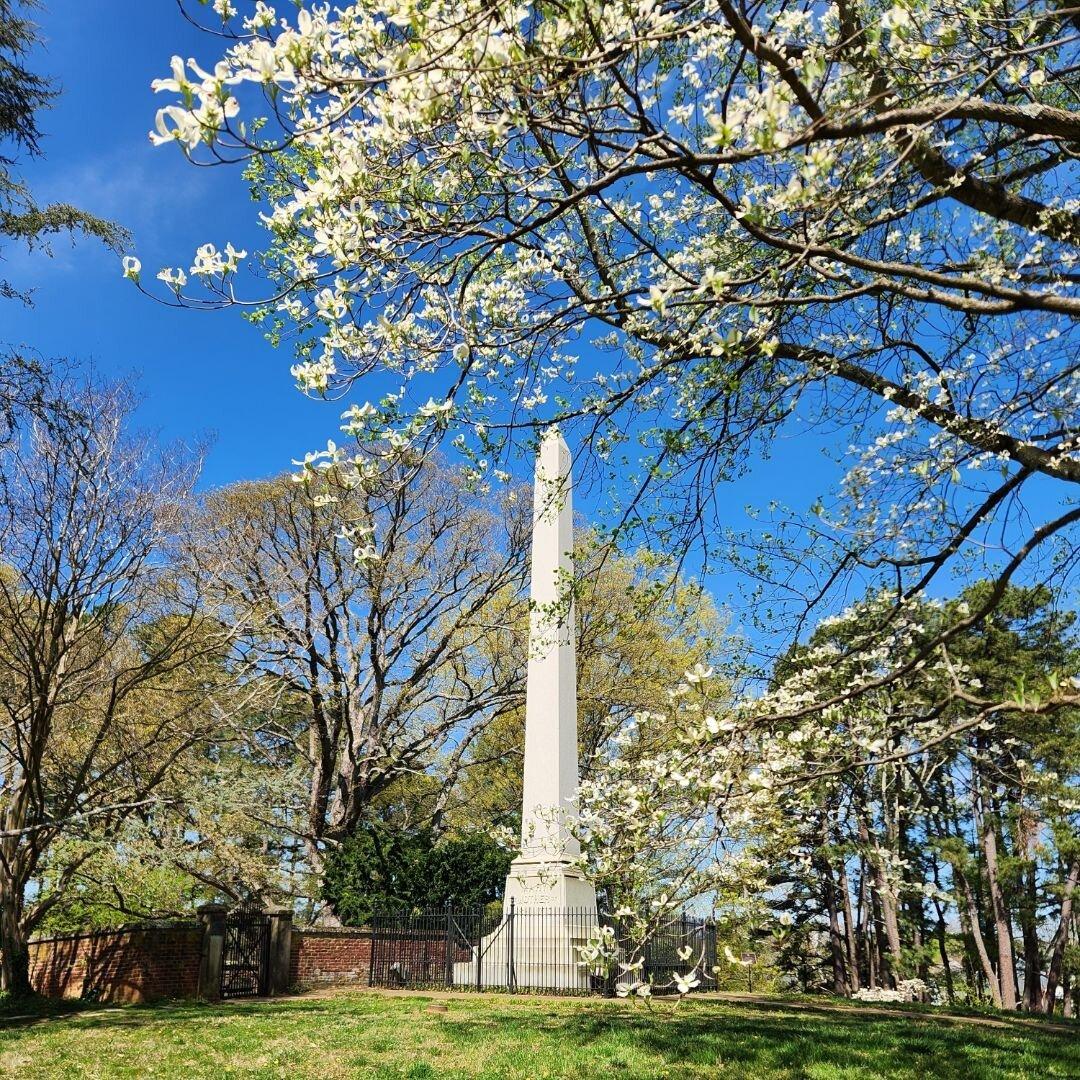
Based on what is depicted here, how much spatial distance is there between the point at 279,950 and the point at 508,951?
422cm

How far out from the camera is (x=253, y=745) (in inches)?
830

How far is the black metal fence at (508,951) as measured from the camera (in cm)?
1502

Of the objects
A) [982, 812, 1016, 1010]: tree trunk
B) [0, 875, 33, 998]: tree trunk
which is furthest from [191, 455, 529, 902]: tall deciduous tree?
[982, 812, 1016, 1010]: tree trunk

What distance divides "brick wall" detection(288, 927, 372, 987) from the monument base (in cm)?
274

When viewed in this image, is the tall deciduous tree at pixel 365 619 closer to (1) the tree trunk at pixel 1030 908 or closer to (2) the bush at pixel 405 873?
A: (2) the bush at pixel 405 873

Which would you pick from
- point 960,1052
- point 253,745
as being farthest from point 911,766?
point 253,745

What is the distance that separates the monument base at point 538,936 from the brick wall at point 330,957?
9.00 ft

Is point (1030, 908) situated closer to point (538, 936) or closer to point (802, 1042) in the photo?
point (538, 936)

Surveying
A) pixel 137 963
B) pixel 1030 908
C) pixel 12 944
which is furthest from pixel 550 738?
pixel 1030 908

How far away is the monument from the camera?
49.5ft

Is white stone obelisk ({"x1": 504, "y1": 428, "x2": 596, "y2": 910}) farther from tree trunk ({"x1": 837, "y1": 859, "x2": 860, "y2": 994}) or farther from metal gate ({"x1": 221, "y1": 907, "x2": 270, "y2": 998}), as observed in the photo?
tree trunk ({"x1": 837, "y1": 859, "x2": 860, "y2": 994})

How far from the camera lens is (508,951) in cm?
1563

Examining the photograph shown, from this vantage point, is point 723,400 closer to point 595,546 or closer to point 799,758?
point 595,546

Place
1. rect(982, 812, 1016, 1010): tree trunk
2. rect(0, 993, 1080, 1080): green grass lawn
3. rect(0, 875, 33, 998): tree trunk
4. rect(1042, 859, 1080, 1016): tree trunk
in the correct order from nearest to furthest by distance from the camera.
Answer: rect(0, 993, 1080, 1080): green grass lawn → rect(0, 875, 33, 998): tree trunk → rect(1042, 859, 1080, 1016): tree trunk → rect(982, 812, 1016, 1010): tree trunk
